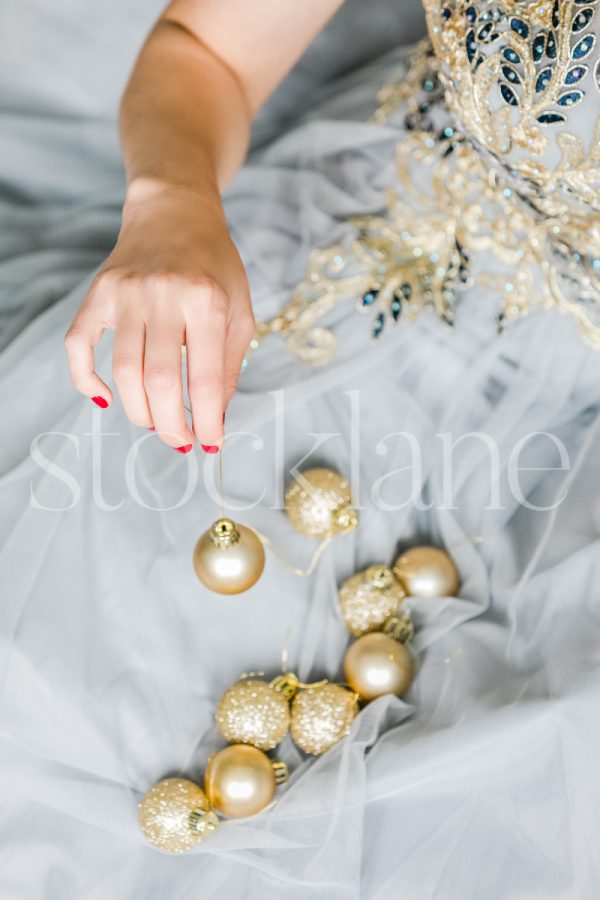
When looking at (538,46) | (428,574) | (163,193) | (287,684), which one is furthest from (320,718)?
(538,46)

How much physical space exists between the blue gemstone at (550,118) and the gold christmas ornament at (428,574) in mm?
333

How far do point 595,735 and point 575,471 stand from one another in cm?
22

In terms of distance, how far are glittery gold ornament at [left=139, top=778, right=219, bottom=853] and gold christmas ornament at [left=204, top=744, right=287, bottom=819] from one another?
0.04ft

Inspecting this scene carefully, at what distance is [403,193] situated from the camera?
2.67 feet

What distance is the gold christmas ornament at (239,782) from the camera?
63cm

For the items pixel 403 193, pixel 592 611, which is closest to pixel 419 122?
pixel 403 193

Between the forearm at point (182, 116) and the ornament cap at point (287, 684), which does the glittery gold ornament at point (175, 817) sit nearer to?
the ornament cap at point (287, 684)

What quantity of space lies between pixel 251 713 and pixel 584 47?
507mm

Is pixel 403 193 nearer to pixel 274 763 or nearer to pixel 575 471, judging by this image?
pixel 575 471

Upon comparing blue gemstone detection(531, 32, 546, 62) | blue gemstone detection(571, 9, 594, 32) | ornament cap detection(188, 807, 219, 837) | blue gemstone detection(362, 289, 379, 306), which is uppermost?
blue gemstone detection(571, 9, 594, 32)

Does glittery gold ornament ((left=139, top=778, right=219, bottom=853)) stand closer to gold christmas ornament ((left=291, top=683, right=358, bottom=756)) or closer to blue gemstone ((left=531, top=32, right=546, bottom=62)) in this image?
gold christmas ornament ((left=291, top=683, right=358, bottom=756))

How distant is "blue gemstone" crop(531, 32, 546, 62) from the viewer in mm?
597

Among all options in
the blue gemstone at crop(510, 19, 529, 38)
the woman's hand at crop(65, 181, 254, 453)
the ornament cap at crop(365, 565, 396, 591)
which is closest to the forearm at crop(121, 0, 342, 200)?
the woman's hand at crop(65, 181, 254, 453)

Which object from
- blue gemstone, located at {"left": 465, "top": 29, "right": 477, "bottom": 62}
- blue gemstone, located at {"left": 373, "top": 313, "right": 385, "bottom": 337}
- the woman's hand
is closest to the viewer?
the woman's hand
